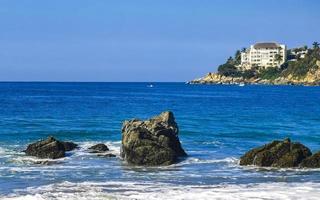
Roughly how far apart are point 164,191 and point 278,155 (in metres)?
8.96

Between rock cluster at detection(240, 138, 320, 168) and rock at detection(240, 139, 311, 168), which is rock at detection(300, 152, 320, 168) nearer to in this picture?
rock cluster at detection(240, 138, 320, 168)

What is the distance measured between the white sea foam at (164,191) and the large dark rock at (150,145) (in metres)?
5.47

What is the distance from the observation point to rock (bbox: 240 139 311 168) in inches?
1125

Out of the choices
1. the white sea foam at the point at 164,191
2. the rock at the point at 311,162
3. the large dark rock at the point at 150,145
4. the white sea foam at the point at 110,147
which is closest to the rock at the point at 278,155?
the rock at the point at 311,162

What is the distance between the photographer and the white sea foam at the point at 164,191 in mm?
20922

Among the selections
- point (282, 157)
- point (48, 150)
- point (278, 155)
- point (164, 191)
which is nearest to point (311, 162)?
point (282, 157)

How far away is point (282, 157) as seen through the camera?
28.8 metres

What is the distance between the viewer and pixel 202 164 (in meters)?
29.7

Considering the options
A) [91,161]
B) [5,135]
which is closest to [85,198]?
[91,161]

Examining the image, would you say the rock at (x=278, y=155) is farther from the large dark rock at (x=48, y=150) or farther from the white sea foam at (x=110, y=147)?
the large dark rock at (x=48, y=150)

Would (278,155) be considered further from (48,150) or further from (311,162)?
(48,150)

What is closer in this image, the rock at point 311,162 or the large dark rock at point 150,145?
the rock at point 311,162

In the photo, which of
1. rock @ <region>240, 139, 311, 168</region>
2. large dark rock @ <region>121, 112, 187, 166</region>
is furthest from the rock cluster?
large dark rock @ <region>121, 112, 187, 166</region>

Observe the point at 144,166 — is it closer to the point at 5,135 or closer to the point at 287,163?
the point at 287,163
